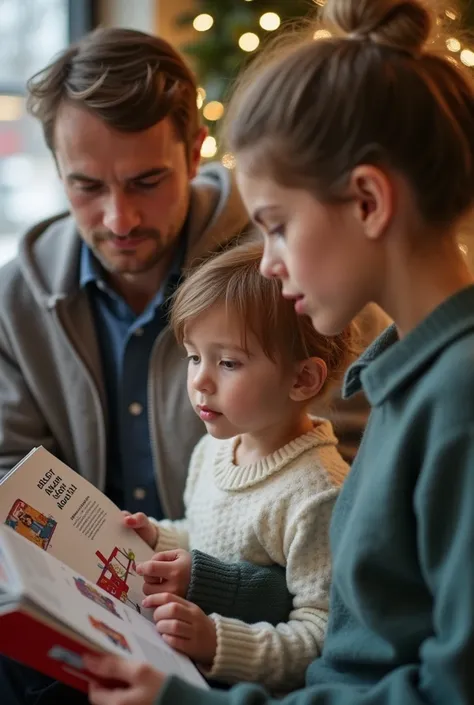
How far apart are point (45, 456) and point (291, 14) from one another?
144 cm

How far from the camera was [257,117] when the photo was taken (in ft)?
2.99

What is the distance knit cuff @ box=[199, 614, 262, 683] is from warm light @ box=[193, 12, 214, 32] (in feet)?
5.52

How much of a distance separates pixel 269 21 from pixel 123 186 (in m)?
0.84

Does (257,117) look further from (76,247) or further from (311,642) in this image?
(76,247)

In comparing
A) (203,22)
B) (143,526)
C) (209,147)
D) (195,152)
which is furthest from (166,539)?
(203,22)

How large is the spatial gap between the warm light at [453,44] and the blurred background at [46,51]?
1.21m

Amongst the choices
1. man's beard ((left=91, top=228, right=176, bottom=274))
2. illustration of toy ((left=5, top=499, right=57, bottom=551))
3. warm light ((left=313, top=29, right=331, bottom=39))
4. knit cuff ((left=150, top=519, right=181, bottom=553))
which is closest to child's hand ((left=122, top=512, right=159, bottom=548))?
knit cuff ((left=150, top=519, right=181, bottom=553))

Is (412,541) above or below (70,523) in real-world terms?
above

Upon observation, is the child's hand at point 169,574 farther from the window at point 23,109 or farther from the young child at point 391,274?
the window at point 23,109

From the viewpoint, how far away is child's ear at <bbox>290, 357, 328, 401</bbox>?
1.23 meters

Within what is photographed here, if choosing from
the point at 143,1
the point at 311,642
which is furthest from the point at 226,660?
the point at 143,1

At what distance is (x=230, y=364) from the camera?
1222 millimetres

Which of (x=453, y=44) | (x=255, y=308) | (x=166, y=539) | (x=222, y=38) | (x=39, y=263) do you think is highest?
(x=453, y=44)

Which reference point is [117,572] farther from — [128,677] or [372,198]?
[372,198]
